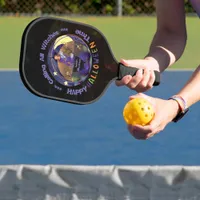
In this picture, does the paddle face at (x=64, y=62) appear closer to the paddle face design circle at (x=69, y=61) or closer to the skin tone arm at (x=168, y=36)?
the paddle face design circle at (x=69, y=61)

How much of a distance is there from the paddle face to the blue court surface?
262 centimetres

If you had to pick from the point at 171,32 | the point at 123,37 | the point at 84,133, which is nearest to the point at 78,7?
the point at 123,37

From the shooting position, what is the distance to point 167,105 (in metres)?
2.00

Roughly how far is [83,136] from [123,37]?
4.23 meters

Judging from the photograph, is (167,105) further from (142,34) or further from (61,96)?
(142,34)

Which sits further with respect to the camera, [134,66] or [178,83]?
[178,83]

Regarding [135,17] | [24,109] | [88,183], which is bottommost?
[135,17]

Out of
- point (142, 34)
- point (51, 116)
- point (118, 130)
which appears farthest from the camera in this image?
point (142, 34)

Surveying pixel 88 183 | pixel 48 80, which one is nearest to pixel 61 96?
pixel 48 80

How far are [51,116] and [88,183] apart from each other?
2449 millimetres

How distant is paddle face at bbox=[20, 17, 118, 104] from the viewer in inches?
79.7

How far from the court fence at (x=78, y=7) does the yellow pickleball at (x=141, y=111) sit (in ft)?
31.0

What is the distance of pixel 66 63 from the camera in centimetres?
207

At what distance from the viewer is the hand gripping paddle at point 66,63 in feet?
6.64
